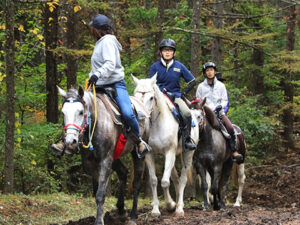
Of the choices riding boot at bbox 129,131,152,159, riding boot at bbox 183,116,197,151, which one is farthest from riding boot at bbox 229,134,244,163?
riding boot at bbox 129,131,152,159

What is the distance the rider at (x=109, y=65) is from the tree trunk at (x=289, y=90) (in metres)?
15.6

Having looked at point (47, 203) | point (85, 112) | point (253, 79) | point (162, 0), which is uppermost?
point (162, 0)

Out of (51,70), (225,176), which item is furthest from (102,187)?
(51,70)

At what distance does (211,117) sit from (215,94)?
3.00ft

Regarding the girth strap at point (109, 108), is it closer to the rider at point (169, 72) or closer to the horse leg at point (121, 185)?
the horse leg at point (121, 185)

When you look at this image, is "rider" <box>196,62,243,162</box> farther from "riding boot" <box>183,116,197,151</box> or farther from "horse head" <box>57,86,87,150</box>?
"horse head" <box>57,86,87,150</box>

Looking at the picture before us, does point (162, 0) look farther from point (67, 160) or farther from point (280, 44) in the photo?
point (280, 44)

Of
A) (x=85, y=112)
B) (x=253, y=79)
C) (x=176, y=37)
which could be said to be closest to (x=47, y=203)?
(x=85, y=112)

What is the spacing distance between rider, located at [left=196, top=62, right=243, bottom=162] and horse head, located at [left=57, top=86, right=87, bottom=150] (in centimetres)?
531

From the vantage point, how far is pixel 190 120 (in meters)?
9.65

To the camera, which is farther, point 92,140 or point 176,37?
point 176,37

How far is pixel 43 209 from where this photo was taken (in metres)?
9.76

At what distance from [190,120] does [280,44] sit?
56.1 ft

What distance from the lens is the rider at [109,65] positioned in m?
7.16
